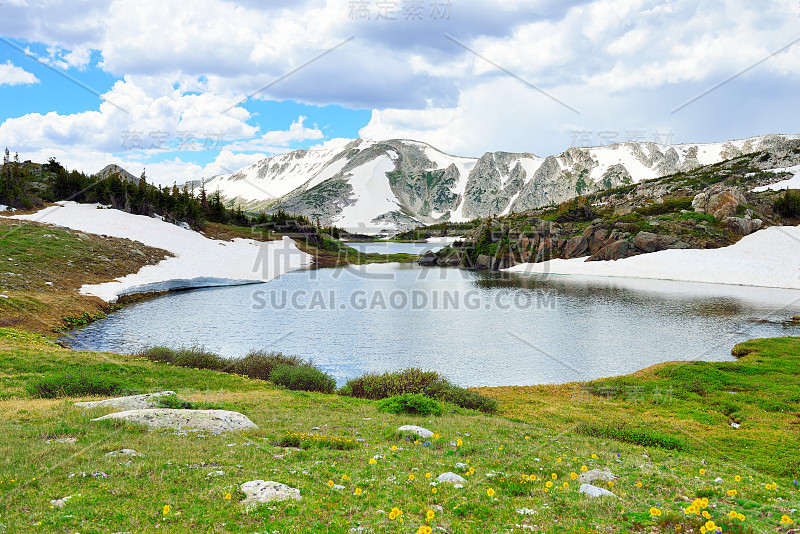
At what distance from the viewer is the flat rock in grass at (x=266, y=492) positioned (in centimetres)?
917

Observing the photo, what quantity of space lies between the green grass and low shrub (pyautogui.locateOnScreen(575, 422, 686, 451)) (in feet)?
0.96

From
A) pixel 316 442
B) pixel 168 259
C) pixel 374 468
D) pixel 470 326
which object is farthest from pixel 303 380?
pixel 168 259

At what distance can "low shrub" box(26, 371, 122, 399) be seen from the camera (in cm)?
1988

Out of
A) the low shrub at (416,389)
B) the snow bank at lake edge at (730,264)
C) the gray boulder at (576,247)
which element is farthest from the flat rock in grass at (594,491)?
the gray boulder at (576,247)

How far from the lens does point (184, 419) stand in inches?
589

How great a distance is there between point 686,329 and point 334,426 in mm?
41167

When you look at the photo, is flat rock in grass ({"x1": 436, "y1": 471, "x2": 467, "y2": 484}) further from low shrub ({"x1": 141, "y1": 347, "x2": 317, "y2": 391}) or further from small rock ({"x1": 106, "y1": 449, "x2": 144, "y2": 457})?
low shrub ({"x1": 141, "y1": 347, "x2": 317, "y2": 391})

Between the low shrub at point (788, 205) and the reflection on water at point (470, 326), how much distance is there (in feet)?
177

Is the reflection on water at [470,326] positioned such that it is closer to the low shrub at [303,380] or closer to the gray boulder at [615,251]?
the low shrub at [303,380]

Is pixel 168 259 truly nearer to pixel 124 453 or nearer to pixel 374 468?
pixel 124 453

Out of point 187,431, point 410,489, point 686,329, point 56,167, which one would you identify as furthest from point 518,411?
point 56,167

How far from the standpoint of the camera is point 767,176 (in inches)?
6078

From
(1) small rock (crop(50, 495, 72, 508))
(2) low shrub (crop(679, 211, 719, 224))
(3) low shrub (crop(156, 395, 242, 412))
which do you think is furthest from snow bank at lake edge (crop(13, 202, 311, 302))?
(2) low shrub (crop(679, 211, 719, 224))

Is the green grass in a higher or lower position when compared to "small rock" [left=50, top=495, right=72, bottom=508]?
lower
